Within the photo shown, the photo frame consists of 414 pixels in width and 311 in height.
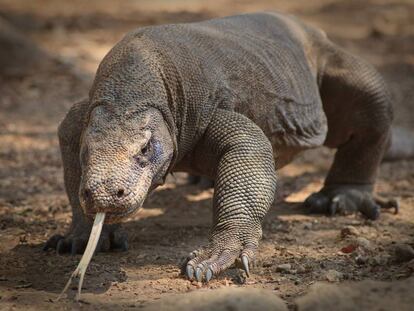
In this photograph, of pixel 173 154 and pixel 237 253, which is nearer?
pixel 237 253

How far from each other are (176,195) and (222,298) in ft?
11.0

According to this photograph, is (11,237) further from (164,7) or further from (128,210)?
(164,7)

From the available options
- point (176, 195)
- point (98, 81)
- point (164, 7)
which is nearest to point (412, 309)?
point (98, 81)

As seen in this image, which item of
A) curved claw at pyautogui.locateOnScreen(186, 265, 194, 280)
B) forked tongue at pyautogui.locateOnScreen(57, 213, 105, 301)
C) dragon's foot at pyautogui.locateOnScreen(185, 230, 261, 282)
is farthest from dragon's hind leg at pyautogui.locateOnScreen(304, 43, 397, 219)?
forked tongue at pyautogui.locateOnScreen(57, 213, 105, 301)

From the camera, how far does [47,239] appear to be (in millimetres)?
4750

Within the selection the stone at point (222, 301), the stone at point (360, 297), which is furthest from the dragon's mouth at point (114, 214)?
the stone at point (360, 297)

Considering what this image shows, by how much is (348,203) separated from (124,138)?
2453mm

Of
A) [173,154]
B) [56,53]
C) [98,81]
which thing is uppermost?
[56,53]

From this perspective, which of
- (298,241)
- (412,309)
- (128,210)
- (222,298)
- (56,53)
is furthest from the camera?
(56,53)

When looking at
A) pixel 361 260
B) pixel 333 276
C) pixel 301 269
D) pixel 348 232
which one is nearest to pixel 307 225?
pixel 348 232

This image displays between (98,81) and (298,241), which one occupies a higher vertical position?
(98,81)

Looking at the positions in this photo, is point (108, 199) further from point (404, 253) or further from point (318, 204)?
point (318, 204)

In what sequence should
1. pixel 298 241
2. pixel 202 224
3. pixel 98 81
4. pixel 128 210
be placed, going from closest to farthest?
1. pixel 128 210
2. pixel 98 81
3. pixel 298 241
4. pixel 202 224

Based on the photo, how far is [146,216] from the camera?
556 centimetres
